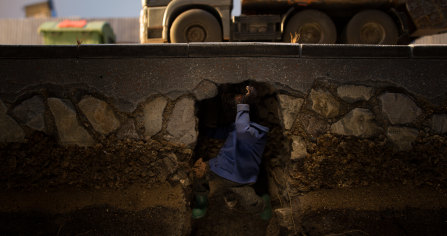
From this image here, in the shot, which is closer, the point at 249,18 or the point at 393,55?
the point at 393,55

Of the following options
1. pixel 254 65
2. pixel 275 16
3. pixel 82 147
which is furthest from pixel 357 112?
pixel 82 147

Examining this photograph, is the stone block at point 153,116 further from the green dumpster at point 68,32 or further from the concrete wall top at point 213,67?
the green dumpster at point 68,32

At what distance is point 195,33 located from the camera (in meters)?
3.10

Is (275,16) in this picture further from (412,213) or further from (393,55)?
(412,213)

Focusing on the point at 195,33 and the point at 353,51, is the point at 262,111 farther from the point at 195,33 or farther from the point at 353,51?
the point at 195,33

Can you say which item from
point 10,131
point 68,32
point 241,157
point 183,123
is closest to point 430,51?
point 241,157

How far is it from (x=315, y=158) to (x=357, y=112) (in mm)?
514

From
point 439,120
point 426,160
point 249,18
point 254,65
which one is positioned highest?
point 249,18

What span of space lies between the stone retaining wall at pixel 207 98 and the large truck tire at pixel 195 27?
4.16 ft

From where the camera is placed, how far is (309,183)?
1.96 meters

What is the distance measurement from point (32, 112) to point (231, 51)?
1738 millimetres

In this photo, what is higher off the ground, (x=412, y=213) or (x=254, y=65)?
(x=254, y=65)

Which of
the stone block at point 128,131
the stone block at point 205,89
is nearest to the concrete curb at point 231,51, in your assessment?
the stone block at point 205,89

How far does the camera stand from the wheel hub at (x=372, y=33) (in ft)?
10.0
